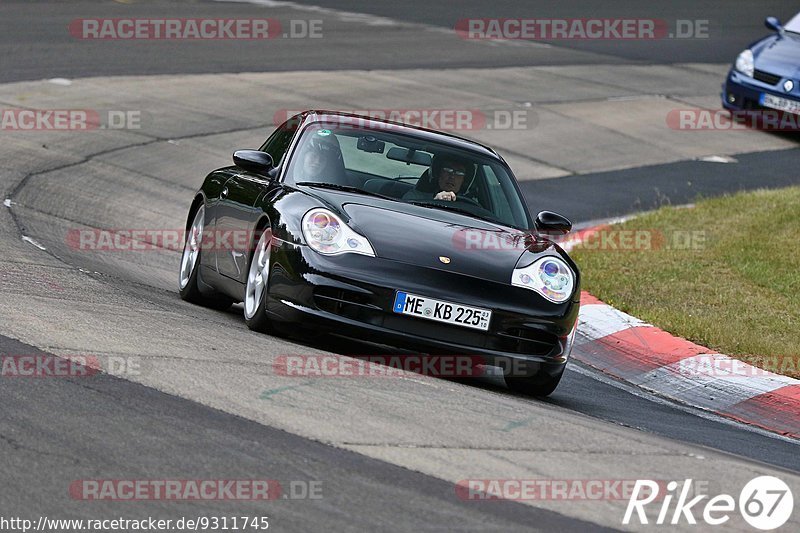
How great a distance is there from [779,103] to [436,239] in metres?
13.7

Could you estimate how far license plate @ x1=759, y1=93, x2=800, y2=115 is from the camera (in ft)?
66.5

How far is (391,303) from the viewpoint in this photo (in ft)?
24.7

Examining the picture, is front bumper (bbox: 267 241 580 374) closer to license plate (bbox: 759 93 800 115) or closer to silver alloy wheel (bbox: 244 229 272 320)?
silver alloy wheel (bbox: 244 229 272 320)

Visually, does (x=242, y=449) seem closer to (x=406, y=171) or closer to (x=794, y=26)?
(x=406, y=171)

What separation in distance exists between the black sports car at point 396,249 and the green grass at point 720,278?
178 cm

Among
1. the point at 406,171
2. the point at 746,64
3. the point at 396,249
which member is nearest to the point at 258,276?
the point at 396,249

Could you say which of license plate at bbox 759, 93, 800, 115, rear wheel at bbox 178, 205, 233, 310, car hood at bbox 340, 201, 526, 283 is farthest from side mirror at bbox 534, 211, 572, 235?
license plate at bbox 759, 93, 800, 115

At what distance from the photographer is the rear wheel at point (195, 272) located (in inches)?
377

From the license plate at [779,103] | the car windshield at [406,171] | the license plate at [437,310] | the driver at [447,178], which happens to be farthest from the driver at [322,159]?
the license plate at [779,103]

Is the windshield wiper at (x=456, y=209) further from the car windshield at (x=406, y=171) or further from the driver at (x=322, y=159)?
the driver at (x=322, y=159)

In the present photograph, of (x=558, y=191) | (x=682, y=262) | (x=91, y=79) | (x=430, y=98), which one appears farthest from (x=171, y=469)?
(x=430, y=98)

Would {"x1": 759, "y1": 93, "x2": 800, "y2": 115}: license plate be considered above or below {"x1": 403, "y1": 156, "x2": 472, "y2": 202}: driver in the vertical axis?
below

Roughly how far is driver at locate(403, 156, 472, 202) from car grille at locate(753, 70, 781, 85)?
1236cm

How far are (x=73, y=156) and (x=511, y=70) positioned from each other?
405 inches
